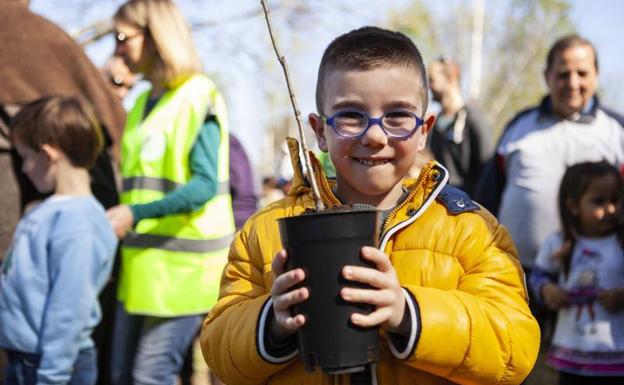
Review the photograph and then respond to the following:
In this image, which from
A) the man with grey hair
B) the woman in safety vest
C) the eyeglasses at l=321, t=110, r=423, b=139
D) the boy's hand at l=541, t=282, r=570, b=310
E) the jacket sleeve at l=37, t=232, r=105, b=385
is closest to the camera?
the eyeglasses at l=321, t=110, r=423, b=139

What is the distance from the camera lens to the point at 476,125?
632 cm

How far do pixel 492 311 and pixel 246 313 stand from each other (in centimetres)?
52

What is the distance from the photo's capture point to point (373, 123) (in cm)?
204

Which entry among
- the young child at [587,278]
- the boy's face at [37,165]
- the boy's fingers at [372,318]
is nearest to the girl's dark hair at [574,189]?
the young child at [587,278]

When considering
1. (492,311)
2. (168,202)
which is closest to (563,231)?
(168,202)

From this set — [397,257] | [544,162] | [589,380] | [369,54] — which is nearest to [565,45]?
[544,162]

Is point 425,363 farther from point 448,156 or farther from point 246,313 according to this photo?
point 448,156

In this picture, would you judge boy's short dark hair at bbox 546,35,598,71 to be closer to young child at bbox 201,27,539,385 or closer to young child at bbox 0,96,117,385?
young child at bbox 0,96,117,385

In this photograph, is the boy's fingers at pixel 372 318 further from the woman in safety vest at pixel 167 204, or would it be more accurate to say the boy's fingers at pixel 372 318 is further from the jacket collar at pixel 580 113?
the jacket collar at pixel 580 113

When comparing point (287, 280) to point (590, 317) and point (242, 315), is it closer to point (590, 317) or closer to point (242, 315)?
point (242, 315)

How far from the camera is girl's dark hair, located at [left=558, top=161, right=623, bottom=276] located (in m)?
4.22

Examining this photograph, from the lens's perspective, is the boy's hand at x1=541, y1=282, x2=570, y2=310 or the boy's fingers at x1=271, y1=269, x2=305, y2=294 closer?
the boy's fingers at x1=271, y1=269, x2=305, y2=294

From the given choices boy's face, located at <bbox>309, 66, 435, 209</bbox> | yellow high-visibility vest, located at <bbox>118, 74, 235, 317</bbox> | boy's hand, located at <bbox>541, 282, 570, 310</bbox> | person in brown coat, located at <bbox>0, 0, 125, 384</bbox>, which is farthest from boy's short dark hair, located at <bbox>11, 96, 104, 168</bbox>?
boy's hand, located at <bbox>541, 282, 570, 310</bbox>

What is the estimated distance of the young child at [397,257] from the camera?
1.92 meters
